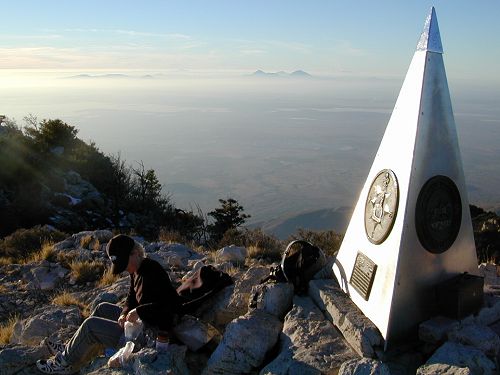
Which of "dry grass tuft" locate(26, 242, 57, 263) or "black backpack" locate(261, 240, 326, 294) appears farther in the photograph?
"dry grass tuft" locate(26, 242, 57, 263)

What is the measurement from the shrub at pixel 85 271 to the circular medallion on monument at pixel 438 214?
5.08m

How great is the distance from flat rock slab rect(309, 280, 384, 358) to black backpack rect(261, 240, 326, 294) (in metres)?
0.13

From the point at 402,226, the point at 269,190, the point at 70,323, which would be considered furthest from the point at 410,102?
the point at 269,190

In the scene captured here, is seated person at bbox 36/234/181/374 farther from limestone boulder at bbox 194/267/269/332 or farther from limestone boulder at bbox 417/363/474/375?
limestone boulder at bbox 417/363/474/375

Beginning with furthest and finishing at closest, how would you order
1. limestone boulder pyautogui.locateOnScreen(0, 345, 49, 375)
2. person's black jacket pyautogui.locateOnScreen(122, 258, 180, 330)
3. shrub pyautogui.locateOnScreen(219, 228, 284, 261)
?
shrub pyautogui.locateOnScreen(219, 228, 284, 261)
limestone boulder pyautogui.locateOnScreen(0, 345, 49, 375)
person's black jacket pyautogui.locateOnScreen(122, 258, 180, 330)

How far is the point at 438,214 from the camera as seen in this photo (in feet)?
13.4

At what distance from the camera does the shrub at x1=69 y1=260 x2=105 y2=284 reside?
7.32 metres

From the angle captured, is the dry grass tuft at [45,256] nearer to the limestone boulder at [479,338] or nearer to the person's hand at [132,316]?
the person's hand at [132,316]

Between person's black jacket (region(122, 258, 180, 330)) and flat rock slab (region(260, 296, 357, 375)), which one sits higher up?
person's black jacket (region(122, 258, 180, 330))

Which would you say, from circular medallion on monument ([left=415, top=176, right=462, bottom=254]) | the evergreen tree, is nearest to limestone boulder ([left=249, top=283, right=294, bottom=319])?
circular medallion on monument ([left=415, top=176, right=462, bottom=254])

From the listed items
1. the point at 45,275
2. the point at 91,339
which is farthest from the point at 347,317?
the point at 45,275

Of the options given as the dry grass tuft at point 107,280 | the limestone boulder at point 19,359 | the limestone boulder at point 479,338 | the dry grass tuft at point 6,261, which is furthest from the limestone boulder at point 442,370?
the dry grass tuft at point 6,261

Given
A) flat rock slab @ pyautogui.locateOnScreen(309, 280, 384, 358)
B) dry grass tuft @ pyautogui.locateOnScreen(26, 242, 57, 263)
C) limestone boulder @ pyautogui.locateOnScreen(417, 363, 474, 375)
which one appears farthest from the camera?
dry grass tuft @ pyautogui.locateOnScreen(26, 242, 57, 263)

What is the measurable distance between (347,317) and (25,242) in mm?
7857
